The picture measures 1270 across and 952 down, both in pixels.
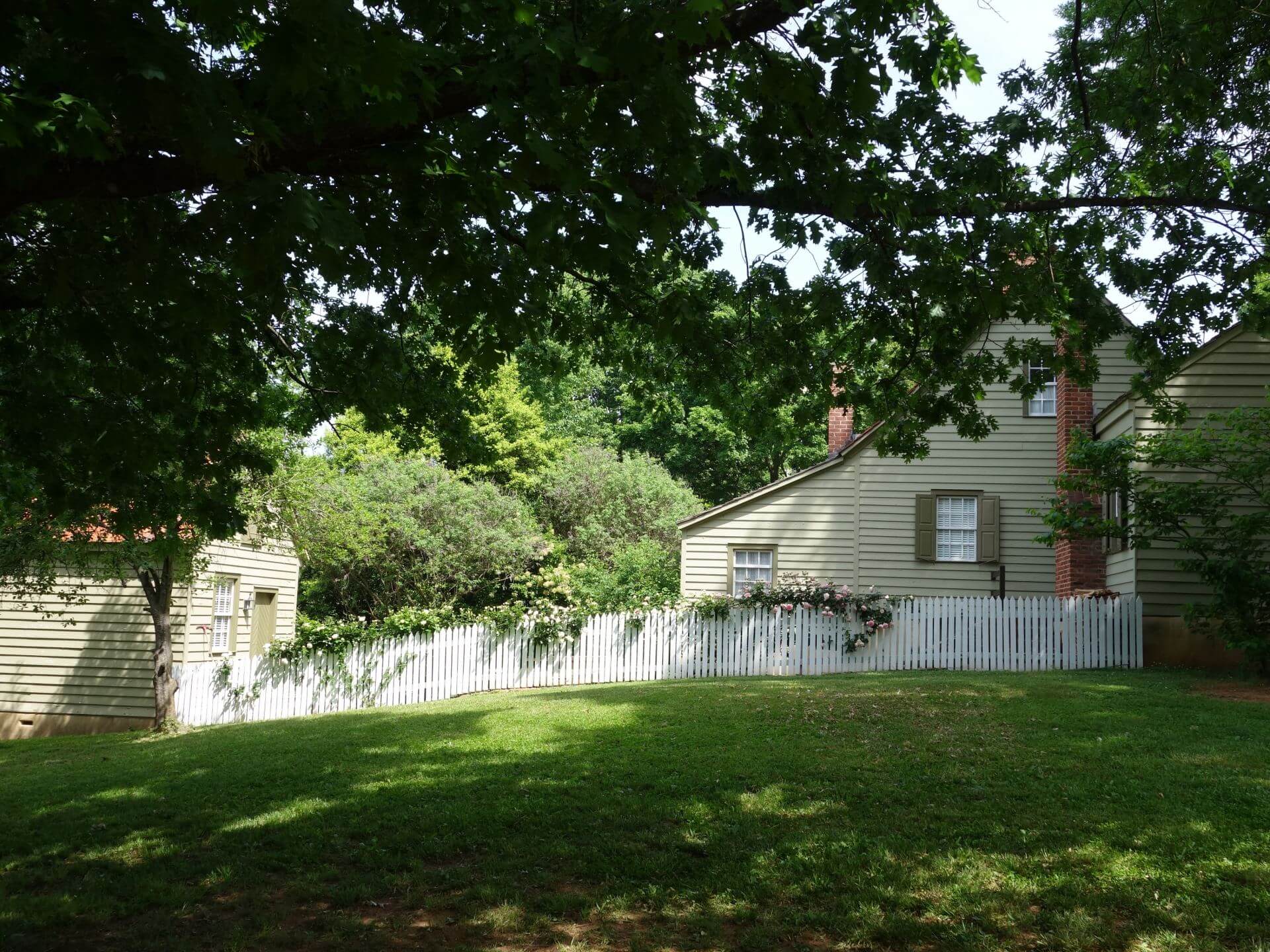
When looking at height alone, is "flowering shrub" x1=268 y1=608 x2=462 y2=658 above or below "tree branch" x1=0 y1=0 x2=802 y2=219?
below

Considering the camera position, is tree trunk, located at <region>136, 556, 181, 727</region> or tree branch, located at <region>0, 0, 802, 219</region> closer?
tree branch, located at <region>0, 0, 802, 219</region>

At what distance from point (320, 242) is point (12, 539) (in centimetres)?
1253

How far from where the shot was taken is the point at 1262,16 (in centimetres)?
898

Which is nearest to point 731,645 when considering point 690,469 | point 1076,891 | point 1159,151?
point 1159,151

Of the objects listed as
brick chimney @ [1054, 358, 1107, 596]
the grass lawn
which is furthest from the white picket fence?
the grass lawn

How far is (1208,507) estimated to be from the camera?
1439 cm

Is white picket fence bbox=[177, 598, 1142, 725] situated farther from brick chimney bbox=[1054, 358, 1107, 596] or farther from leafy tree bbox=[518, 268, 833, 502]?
leafy tree bbox=[518, 268, 833, 502]

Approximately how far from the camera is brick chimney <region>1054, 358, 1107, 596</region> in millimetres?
18484

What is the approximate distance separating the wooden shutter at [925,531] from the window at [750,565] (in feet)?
10.2

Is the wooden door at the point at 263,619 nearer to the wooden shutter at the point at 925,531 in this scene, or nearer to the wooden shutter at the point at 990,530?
the wooden shutter at the point at 925,531

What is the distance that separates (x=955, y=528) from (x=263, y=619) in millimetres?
14576

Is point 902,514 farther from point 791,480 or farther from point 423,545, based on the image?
point 423,545

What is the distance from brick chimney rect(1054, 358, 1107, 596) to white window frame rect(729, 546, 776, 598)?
582cm

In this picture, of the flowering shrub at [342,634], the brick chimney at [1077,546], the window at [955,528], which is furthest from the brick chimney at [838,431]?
the flowering shrub at [342,634]
